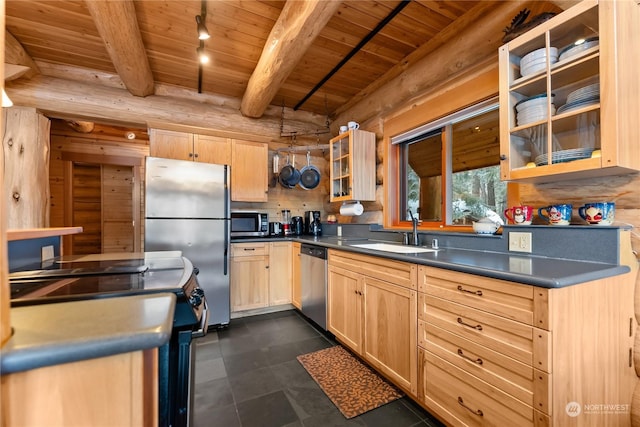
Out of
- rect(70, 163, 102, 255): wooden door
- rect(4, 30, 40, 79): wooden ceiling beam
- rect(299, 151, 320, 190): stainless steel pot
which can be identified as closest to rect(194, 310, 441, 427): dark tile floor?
rect(299, 151, 320, 190): stainless steel pot

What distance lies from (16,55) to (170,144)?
1.29 meters

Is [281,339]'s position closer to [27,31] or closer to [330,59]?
[330,59]

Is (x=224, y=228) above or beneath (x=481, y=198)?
beneath

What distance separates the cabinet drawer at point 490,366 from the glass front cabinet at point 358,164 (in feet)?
5.61

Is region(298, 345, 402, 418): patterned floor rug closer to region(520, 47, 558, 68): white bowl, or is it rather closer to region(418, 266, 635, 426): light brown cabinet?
region(418, 266, 635, 426): light brown cabinet

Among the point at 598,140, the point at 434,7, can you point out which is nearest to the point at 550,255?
the point at 598,140

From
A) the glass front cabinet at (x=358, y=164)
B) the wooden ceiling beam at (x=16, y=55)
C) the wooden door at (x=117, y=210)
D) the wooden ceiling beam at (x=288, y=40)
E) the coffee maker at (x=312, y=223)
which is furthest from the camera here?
the wooden door at (x=117, y=210)

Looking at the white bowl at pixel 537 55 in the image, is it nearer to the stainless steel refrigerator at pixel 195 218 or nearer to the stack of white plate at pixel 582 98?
the stack of white plate at pixel 582 98

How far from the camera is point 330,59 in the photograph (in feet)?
8.49

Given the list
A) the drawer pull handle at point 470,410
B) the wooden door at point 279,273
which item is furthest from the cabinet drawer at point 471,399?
the wooden door at point 279,273

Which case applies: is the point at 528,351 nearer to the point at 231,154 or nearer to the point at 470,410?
the point at 470,410

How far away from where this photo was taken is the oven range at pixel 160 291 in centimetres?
87

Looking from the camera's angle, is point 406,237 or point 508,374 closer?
point 508,374

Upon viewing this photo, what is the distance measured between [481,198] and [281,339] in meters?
2.11
